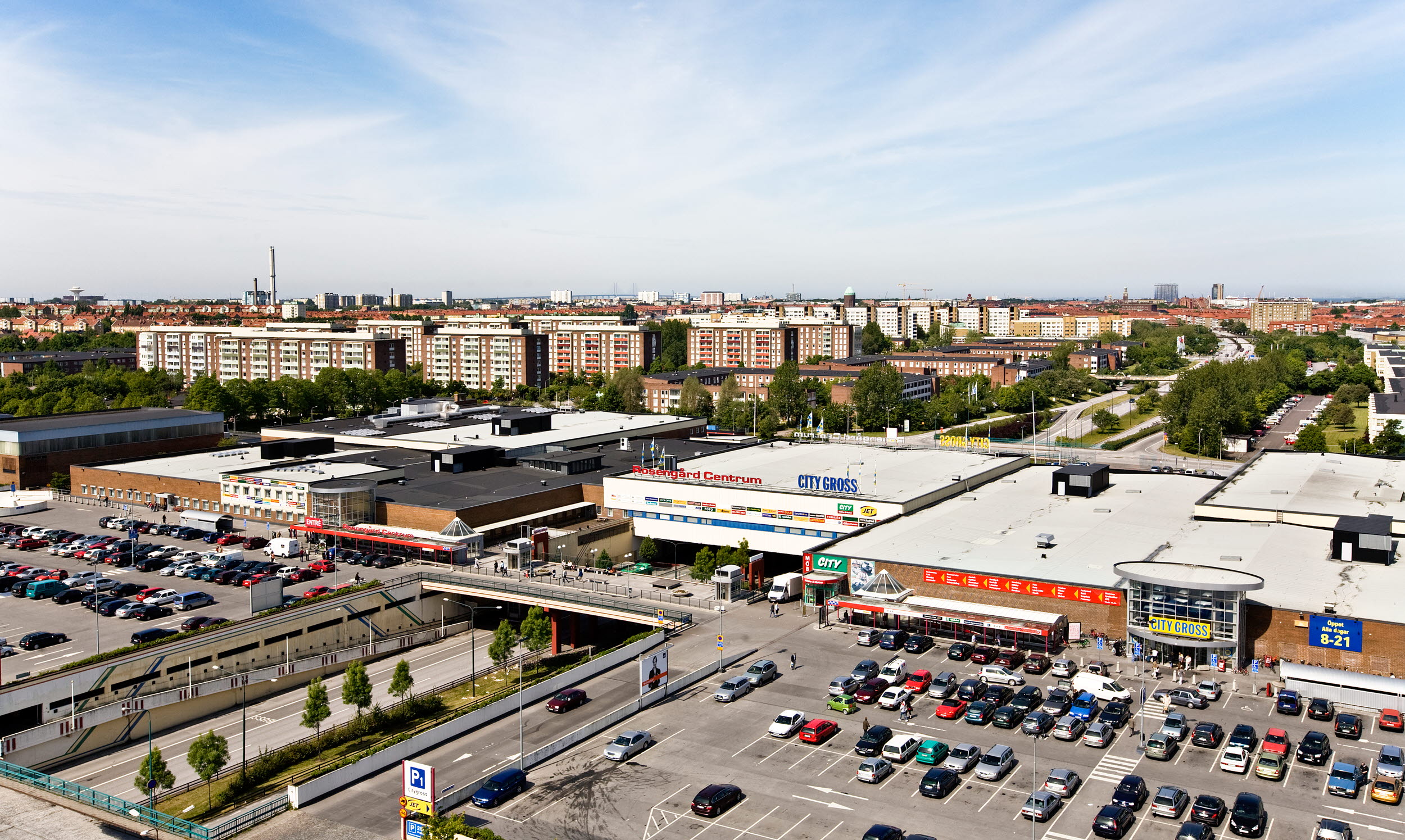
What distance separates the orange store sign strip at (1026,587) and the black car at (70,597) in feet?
105

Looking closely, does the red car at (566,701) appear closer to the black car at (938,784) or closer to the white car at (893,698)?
the white car at (893,698)

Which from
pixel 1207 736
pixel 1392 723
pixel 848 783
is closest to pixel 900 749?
pixel 848 783

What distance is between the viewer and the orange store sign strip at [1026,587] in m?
33.9

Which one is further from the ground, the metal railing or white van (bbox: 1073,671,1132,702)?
white van (bbox: 1073,671,1132,702)

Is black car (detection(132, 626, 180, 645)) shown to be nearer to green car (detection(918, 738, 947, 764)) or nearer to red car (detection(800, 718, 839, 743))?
red car (detection(800, 718, 839, 743))

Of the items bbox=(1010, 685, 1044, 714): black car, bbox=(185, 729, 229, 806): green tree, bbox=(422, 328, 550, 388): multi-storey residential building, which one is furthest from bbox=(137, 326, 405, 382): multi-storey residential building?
bbox=(1010, 685, 1044, 714): black car

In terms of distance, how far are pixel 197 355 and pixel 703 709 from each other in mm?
118606

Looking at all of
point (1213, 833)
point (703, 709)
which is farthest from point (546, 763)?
point (1213, 833)

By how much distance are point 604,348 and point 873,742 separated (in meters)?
115

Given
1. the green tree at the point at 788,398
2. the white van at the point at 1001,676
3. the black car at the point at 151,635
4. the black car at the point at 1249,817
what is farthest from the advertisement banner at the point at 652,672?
the green tree at the point at 788,398

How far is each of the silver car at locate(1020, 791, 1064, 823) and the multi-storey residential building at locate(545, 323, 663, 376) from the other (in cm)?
11430

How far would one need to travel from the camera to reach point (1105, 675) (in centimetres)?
3025

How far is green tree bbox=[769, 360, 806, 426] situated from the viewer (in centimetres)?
10031

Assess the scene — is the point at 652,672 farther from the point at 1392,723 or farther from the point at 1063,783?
the point at 1392,723
